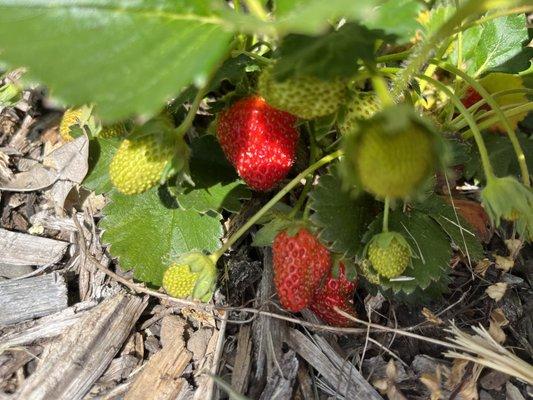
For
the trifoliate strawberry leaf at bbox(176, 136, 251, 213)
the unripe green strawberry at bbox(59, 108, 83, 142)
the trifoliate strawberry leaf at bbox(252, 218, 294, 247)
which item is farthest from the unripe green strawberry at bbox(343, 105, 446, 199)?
the unripe green strawberry at bbox(59, 108, 83, 142)

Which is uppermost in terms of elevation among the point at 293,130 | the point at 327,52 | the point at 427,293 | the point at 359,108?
the point at 327,52

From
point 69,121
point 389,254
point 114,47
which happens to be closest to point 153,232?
point 69,121

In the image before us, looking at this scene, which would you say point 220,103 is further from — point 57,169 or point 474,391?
point 474,391

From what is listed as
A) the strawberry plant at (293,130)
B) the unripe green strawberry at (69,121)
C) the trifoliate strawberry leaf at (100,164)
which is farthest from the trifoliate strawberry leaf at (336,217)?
the unripe green strawberry at (69,121)

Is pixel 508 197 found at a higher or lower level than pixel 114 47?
lower

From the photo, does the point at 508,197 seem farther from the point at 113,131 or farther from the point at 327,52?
the point at 113,131

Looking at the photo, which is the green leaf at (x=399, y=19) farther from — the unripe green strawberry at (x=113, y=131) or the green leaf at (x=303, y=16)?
the unripe green strawberry at (x=113, y=131)

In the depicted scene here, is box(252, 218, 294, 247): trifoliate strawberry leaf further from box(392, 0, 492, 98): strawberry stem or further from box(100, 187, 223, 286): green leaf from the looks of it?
box(392, 0, 492, 98): strawberry stem
